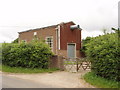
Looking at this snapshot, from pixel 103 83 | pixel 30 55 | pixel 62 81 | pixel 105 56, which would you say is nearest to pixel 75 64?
pixel 30 55

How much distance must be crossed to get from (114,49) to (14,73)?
7.51 metres

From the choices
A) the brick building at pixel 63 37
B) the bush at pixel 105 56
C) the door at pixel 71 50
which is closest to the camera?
the bush at pixel 105 56

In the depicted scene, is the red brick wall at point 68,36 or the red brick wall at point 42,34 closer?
the red brick wall at point 68,36

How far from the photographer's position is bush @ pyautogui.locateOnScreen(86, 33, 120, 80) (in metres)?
7.27

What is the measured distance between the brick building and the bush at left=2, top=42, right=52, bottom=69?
19.3 feet

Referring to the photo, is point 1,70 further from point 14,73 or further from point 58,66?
point 58,66

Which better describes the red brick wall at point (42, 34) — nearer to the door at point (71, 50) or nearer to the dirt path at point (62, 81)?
the door at point (71, 50)

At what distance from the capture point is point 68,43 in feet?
63.2

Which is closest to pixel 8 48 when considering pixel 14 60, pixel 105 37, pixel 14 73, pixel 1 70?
pixel 14 60

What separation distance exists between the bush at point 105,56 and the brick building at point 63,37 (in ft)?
31.4

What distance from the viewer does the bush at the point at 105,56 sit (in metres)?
Answer: 7.27

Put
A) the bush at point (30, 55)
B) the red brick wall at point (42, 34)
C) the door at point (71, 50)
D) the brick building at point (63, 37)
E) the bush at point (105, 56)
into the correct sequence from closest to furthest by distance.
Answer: the bush at point (105, 56), the bush at point (30, 55), the brick building at point (63, 37), the red brick wall at point (42, 34), the door at point (71, 50)

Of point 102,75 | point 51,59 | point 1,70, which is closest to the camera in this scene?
point 102,75

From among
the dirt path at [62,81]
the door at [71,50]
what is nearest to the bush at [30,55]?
the dirt path at [62,81]
